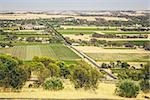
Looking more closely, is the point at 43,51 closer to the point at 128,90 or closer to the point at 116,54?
the point at 116,54

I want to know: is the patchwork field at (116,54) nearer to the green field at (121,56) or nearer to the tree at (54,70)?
the green field at (121,56)

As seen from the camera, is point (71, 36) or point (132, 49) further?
point (71, 36)

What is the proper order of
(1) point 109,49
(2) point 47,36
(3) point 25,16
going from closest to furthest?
(1) point 109,49
(2) point 47,36
(3) point 25,16

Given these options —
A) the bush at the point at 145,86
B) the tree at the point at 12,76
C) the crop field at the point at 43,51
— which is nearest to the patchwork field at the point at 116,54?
the crop field at the point at 43,51

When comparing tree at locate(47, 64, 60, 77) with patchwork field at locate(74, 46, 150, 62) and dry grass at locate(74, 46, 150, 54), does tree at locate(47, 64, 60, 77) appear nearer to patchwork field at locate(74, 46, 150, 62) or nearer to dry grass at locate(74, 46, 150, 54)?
patchwork field at locate(74, 46, 150, 62)

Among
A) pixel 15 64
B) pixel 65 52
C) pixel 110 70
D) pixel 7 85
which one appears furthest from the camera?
pixel 65 52

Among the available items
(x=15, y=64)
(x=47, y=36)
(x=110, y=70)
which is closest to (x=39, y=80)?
(x=15, y=64)

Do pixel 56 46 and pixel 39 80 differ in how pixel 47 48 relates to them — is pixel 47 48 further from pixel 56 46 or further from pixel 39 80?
pixel 39 80
